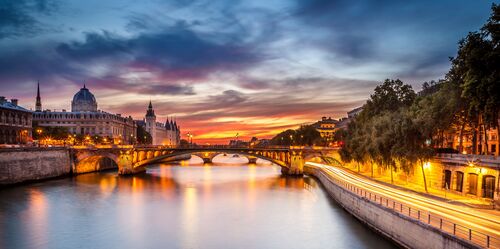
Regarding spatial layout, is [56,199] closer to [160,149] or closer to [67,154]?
[67,154]

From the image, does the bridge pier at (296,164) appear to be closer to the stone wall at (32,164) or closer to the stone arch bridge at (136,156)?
the stone arch bridge at (136,156)

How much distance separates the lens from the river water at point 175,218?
3540 cm

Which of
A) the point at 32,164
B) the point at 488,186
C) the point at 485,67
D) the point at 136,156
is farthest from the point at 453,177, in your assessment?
the point at 136,156

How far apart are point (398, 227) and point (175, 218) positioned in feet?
76.6

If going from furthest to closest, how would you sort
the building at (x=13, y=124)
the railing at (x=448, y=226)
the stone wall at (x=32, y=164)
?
the building at (x=13, y=124), the stone wall at (x=32, y=164), the railing at (x=448, y=226)

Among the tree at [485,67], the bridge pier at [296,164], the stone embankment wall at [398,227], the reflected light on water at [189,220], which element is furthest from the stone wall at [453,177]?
the bridge pier at [296,164]

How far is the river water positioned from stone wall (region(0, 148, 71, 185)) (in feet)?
10.3

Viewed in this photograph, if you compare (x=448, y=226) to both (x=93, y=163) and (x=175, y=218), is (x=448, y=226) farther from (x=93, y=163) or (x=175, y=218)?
(x=93, y=163)

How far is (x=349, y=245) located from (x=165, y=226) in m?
16.8

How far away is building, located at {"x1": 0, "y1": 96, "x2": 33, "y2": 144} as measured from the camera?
9688 centimetres

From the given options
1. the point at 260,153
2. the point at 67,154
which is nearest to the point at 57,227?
the point at 67,154

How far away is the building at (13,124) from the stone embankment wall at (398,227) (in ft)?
256

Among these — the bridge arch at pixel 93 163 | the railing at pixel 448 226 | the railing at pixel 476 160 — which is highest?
the railing at pixel 476 160

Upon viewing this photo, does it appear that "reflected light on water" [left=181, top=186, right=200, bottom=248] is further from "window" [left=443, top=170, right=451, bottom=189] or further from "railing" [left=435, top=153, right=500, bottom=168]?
"window" [left=443, top=170, right=451, bottom=189]
